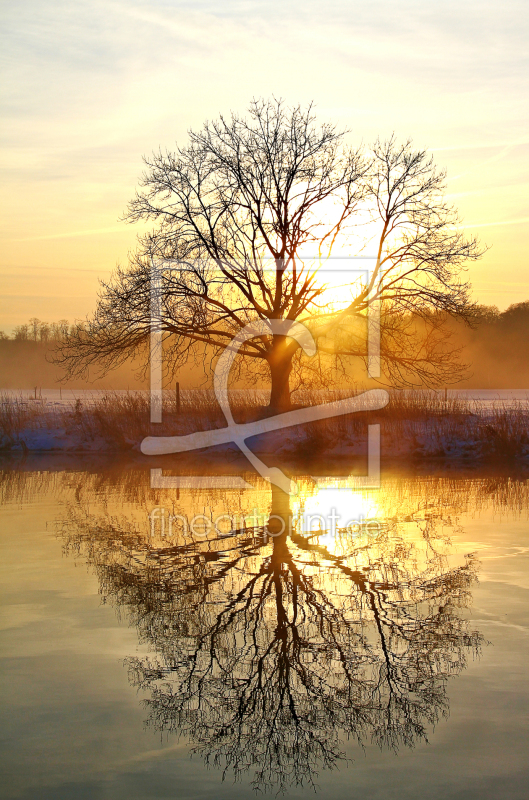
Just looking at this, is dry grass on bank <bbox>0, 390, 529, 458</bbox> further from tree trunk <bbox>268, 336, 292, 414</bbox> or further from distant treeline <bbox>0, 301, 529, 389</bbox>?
distant treeline <bbox>0, 301, 529, 389</bbox>

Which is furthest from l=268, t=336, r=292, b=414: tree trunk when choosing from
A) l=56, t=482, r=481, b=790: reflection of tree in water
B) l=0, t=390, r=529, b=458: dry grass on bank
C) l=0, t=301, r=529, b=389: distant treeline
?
l=0, t=301, r=529, b=389: distant treeline

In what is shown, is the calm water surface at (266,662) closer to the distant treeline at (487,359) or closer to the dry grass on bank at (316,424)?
the dry grass on bank at (316,424)

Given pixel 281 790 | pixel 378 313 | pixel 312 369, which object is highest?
pixel 378 313

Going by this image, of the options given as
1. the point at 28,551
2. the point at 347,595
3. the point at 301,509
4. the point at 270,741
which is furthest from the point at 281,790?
the point at 301,509

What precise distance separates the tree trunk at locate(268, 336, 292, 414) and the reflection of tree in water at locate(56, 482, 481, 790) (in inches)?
768

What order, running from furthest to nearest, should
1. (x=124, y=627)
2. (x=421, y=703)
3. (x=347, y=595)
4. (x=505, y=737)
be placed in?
(x=347, y=595)
(x=124, y=627)
(x=421, y=703)
(x=505, y=737)

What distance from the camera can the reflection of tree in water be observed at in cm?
521

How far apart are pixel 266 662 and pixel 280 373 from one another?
24.3 metres

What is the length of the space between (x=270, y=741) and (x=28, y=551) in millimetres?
6283

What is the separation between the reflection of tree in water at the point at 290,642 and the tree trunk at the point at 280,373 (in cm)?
1950

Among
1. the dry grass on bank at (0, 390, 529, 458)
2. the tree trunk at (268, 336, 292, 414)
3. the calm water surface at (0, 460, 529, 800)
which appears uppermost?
the tree trunk at (268, 336, 292, 414)

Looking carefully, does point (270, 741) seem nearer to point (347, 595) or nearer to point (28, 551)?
point (347, 595)

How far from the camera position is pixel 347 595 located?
322 inches

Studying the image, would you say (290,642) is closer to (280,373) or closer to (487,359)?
(280,373)
